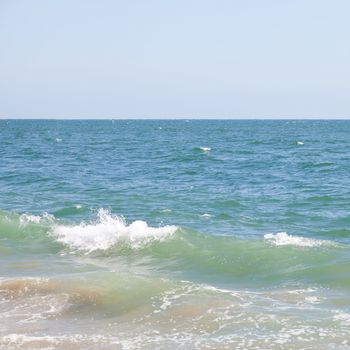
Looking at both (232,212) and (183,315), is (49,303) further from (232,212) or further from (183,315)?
(232,212)

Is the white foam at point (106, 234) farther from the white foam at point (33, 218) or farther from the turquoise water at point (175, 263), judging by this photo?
the white foam at point (33, 218)

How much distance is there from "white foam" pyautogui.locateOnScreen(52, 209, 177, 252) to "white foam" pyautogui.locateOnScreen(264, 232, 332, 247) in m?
2.47

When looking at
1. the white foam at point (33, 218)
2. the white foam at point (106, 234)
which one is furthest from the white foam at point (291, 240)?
the white foam at point (33, 218)

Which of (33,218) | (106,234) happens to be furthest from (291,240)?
(33,218)

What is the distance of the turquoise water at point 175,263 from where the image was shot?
30.7 feet

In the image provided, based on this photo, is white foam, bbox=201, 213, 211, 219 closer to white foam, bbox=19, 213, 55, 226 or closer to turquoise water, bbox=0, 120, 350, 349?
turquoise water, bbox=0, 120, 350, 349

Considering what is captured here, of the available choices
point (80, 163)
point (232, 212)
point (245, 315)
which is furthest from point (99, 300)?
point (80, 163)

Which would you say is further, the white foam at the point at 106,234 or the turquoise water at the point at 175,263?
the white foam at the point at 106,234

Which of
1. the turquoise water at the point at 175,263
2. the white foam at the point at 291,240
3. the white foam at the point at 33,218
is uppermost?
the white foam at the point at 291,240

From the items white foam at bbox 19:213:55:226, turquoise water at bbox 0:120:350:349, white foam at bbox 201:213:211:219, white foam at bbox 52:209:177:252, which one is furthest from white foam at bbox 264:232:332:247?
white foam at bbox 19:213:55:226

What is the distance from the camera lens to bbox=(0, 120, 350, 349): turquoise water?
9.36 metres

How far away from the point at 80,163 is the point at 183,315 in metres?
29.6

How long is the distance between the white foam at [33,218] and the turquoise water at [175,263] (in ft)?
0.10

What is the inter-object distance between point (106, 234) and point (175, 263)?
3.02m
